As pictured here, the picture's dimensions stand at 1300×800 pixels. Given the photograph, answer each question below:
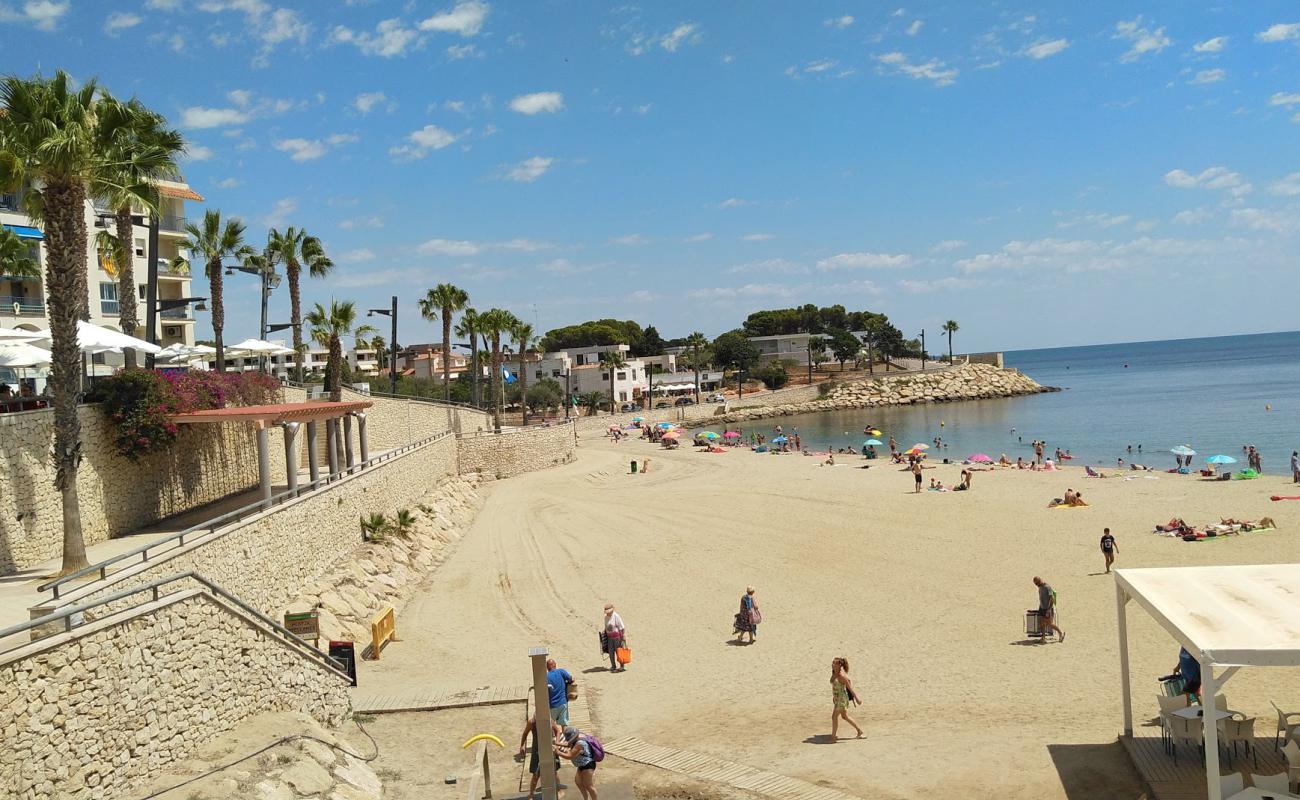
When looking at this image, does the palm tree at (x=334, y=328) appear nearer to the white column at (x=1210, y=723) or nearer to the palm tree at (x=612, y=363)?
the white column at (x=1210, y=723)

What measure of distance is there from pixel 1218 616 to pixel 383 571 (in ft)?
60.4

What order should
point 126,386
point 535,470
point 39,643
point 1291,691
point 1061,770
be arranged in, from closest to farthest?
point 39,643 < point 1061,770 < point 1291,691 < point 126,386 < point 535,470

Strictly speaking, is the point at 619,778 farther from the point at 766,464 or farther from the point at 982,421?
the point at 982,421

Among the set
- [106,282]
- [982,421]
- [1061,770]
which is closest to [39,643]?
[1061,770]

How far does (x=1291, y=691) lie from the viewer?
12859mm

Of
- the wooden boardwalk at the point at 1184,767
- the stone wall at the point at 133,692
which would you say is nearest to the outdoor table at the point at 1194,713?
the wooden boardwalk at the point at 1184,767

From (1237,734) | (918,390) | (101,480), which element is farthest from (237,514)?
(918,390)

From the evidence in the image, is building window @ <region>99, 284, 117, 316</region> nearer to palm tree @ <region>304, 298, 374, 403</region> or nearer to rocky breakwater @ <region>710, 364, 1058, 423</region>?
palm tree @ <region>304, 298, 374, 403</region>

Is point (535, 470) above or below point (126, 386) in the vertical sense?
below

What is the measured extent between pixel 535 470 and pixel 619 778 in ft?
121

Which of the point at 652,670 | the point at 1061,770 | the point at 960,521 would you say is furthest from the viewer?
the point at 960,521

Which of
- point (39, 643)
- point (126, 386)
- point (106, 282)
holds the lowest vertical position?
point (39, 643)

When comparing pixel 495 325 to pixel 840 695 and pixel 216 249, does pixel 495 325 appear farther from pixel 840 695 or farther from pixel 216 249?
pixel 840 695

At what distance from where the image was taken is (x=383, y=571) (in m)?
→ 22.6
